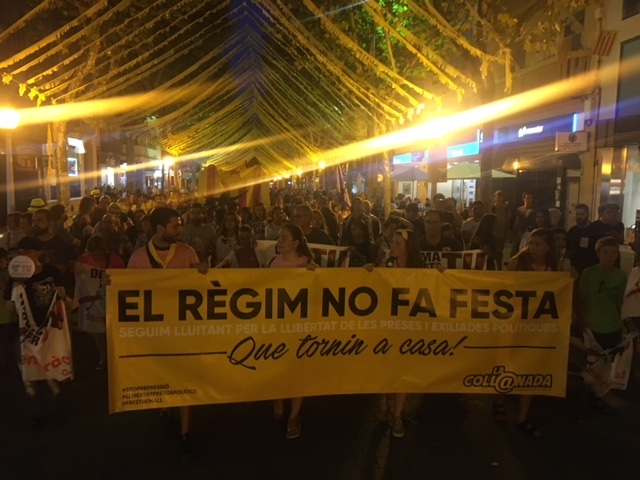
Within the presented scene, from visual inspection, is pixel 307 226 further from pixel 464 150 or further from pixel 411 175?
pixel 464 150

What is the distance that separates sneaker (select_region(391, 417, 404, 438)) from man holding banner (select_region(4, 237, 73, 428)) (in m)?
2.89

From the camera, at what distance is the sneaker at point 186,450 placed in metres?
4.25

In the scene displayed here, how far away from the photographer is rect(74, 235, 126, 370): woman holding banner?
19.9ft

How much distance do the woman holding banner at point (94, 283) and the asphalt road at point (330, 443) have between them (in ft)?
2.58

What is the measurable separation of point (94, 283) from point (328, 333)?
303cm

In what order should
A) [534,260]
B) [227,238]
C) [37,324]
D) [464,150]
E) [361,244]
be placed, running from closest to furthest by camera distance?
[37,324] → [534,260] → [361,244] → [227,238] → [464,150]

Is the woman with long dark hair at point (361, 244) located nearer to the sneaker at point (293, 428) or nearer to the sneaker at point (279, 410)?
the sneaker at point (279, 410)

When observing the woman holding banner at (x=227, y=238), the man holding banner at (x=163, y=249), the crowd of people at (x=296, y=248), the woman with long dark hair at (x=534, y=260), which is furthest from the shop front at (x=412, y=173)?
the man holding banner at (x=163, y=249)

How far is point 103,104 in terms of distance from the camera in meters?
12.1

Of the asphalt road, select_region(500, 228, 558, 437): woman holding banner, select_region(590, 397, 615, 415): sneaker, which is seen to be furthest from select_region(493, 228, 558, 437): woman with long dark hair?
select_region(590, 397, 615, 415): sneaker

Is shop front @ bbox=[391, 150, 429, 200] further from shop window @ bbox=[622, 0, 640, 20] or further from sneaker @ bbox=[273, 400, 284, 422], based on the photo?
sneaker @ bbox=[273, 400, 284, 422]

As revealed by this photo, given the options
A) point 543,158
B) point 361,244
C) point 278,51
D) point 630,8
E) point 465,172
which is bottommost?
point 361,244

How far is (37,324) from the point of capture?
15.7 ft

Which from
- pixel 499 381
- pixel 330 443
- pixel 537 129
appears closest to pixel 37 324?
pixel 330 443
